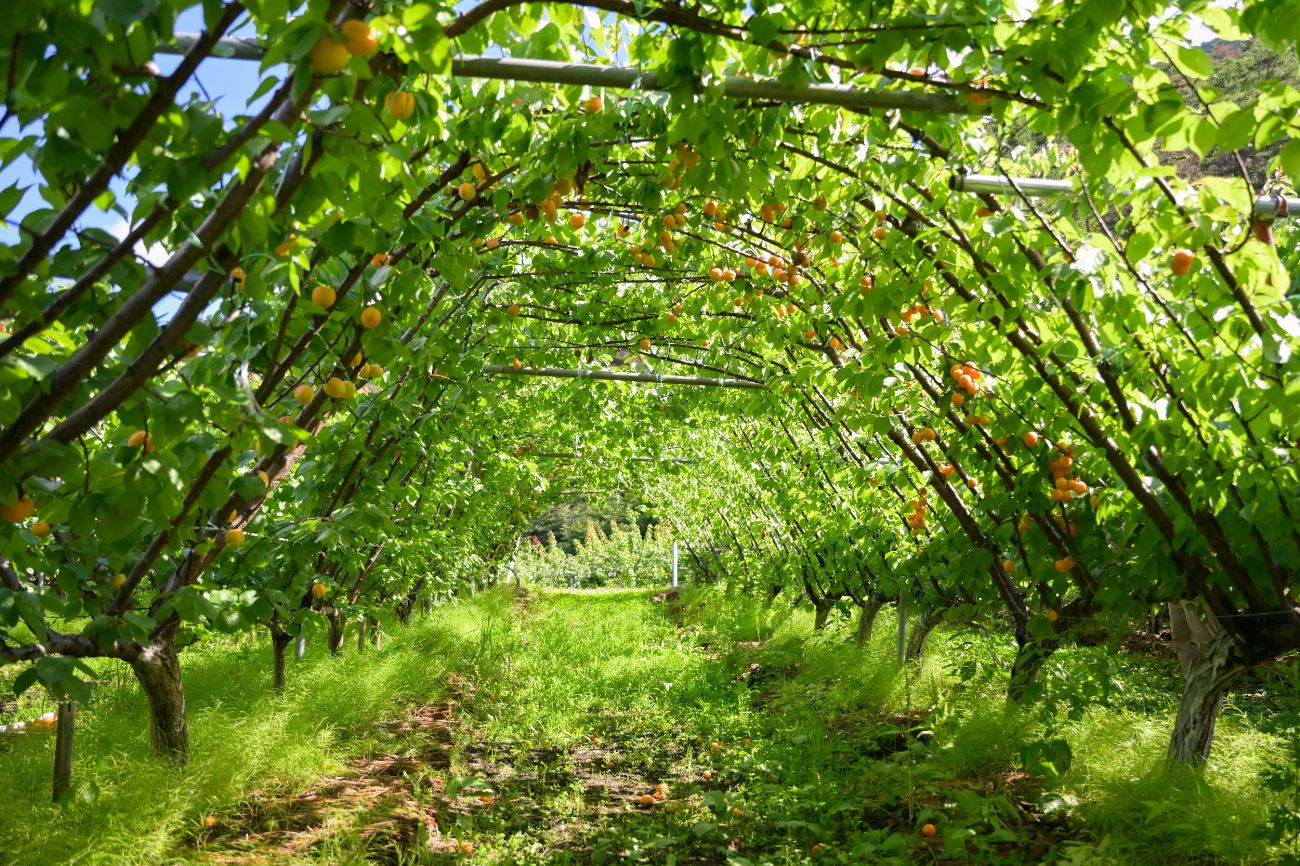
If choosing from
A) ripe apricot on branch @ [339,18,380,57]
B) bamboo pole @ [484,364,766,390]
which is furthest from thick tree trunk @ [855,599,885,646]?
ripe apricot on branch @ [339,18,380,57]

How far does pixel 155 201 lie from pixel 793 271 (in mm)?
3184

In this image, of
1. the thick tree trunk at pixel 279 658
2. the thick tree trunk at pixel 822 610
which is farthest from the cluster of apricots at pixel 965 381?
the thick tree trunk at pixel 822 610

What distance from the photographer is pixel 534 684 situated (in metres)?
7.27

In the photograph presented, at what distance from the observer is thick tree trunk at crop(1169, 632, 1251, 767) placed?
3242mm

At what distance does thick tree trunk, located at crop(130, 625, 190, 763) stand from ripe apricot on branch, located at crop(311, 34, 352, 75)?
302 cm

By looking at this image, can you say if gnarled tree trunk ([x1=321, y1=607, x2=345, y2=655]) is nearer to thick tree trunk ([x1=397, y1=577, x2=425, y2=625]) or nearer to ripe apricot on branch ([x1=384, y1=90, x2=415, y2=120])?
thick tree trunk ([x1=397, y1=577, x2=425, y2=625])

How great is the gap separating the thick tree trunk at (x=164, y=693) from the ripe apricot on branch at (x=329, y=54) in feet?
9.91

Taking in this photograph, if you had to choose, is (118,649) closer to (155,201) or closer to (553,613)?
(155,201)

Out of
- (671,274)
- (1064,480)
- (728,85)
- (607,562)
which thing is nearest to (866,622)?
(671,274)

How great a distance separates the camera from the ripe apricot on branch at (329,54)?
116 centimetres

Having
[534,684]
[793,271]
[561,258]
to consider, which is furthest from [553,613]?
[793,271]

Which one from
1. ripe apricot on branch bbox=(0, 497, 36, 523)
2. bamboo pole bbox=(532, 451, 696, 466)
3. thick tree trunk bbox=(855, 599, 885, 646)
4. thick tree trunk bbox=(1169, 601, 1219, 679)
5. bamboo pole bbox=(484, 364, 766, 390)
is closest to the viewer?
ripe apricot on branch bbox=(0, 497, 36, 523)

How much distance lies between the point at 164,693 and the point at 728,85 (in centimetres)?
355

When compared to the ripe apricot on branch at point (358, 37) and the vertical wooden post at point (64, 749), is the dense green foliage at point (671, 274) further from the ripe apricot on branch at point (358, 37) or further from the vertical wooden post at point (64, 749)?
the vertical wooden post at point (64, 749)
